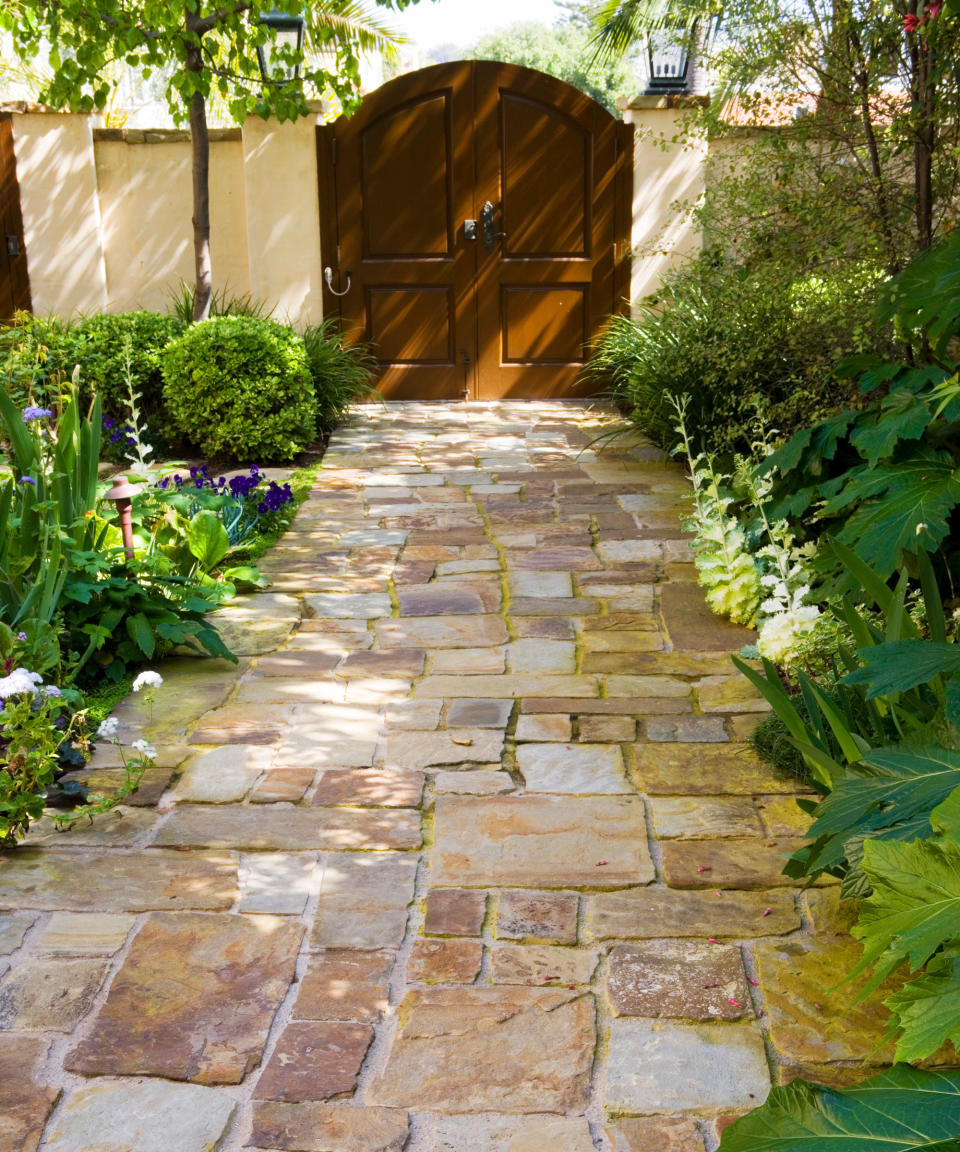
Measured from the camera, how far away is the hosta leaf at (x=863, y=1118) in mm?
1427

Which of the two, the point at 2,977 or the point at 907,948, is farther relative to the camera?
the point at 2,977

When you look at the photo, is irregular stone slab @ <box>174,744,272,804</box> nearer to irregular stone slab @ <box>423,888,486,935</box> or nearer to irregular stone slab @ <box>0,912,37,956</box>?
irregular stone slab @ <box>0,912,37,956</box>

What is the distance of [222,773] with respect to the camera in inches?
137

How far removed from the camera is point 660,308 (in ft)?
30.0

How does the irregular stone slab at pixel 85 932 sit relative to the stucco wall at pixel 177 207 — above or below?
below

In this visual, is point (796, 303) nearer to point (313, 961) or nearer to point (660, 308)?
point (660, 308)

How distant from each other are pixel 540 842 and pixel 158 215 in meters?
7.65

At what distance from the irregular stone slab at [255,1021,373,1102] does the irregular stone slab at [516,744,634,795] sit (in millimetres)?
1149

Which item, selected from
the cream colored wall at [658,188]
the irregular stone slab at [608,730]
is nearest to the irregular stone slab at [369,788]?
the irregular stone slab at [608,730]

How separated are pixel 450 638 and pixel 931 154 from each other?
3.01 m

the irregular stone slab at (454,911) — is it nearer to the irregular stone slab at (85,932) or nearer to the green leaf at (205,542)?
the irregular stone slab at (85,932)

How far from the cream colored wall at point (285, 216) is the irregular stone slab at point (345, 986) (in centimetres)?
736

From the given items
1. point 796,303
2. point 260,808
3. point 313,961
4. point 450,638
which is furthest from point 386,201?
point 313,961

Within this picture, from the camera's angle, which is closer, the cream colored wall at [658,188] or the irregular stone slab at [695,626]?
the irregular stone slab at [695,626]
